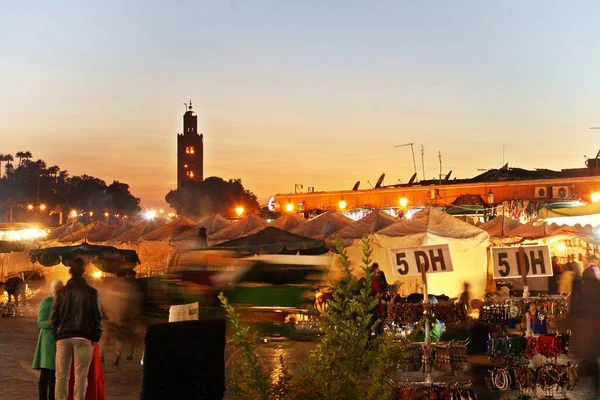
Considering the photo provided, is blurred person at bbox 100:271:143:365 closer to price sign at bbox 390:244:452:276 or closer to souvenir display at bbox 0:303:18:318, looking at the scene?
price sign at bbox 390:244:452:276

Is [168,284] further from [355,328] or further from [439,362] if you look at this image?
[355,328]

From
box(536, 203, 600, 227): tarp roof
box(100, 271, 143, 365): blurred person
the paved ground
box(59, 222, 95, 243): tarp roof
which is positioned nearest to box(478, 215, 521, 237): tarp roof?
box(536, 203, 600, 227): tarp roof

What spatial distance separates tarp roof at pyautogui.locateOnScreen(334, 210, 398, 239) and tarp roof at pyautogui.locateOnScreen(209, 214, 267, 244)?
6.71 metres

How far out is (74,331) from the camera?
9375mm

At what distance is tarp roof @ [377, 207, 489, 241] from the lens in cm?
2341

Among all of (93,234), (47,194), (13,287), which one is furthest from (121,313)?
(47,194)

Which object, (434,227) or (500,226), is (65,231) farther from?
(434,227)

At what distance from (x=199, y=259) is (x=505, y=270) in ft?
30.1

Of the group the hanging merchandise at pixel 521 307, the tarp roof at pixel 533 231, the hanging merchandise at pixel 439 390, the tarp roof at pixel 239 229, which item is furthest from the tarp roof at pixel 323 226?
the hanging merchandise at pixel 439 390

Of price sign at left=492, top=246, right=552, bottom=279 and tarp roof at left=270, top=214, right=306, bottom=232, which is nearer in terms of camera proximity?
price sign at left=492, top=246, right=552, bottom=279

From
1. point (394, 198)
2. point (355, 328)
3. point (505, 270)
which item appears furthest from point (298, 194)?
point (355, 328)

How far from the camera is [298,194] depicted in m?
53.5

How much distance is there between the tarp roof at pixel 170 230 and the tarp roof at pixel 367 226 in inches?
473

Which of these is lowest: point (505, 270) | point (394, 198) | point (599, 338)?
point (599, 338)
